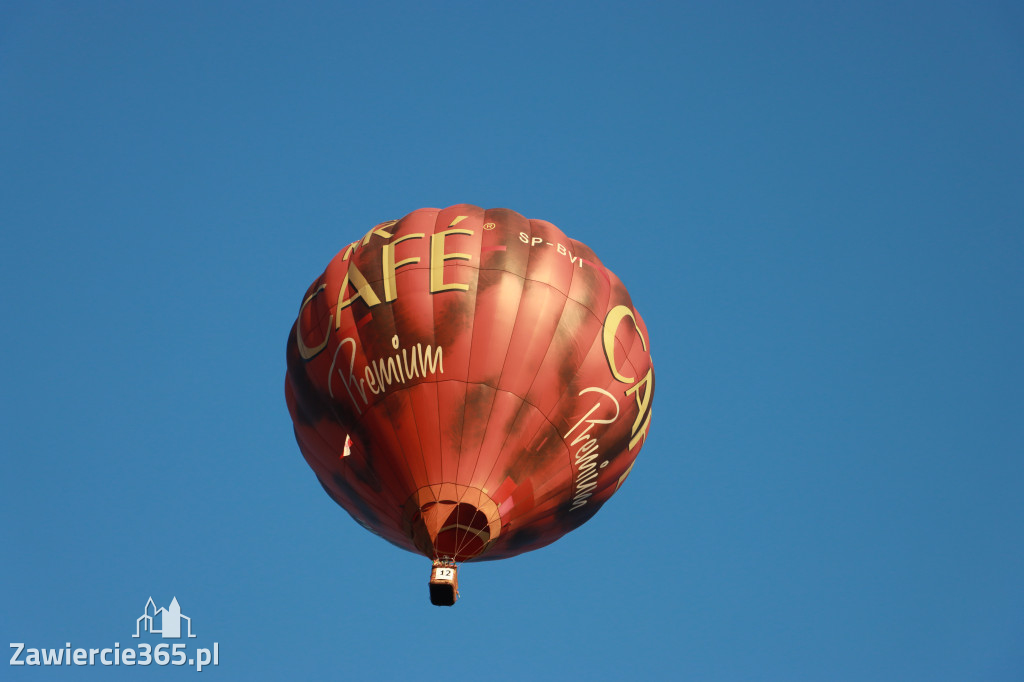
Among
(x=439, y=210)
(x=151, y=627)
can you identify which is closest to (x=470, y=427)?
(x=439, y=210)

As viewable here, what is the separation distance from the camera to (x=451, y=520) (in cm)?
1705

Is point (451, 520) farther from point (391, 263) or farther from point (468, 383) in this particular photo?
point (391, 263)

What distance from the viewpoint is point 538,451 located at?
17.6 metres

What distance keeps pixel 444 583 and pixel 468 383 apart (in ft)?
9.21

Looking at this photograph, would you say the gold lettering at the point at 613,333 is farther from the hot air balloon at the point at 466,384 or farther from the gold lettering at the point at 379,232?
the gold lettering at the point at 379,232

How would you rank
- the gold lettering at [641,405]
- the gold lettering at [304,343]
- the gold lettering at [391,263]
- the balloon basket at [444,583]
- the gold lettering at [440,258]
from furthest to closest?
the gold lettering at [641,405] < the gold lettering at [304,343] < the gold lettering at [391,263] < the gold lettering at [440,258] < the balloon basket at [444,583]

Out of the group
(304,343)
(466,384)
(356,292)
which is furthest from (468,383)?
(304,343)

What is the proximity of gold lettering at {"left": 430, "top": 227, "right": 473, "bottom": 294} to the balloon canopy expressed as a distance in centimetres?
2

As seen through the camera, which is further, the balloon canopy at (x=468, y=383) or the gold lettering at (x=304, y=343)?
the gold lettering at (x=304, y=343)

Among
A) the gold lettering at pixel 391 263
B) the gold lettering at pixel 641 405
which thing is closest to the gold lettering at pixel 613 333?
the gold lettering at pixel 641 405

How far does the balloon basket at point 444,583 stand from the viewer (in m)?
16.6

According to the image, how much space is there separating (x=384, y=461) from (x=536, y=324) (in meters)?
2.98

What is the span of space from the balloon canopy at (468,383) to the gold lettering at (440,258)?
23 millimetres

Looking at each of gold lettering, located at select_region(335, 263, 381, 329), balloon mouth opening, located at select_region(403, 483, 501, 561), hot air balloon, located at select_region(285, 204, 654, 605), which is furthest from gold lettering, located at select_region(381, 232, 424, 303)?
balloon mouth opening, located at select_region(403, 483, 501, 561)
